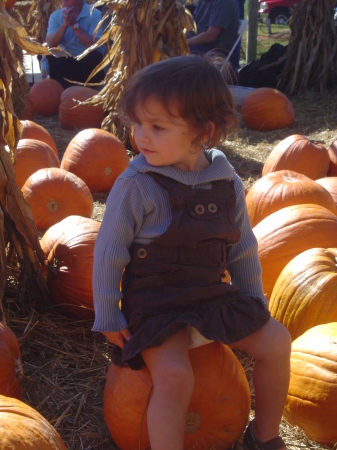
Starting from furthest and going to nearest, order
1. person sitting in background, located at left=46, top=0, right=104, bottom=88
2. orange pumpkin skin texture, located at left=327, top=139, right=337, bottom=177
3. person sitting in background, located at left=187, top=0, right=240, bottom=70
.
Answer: person sitting in background, located at left=46, top=0, right=104, bottom=88 → person sitting in background, located at left=187, top=0, right=240, bottom=70 → orange pumpkin skin texture, located at left=327, top=139, right=337, bottom=177

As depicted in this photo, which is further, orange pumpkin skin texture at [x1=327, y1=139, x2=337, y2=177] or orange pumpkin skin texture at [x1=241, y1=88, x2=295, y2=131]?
orange pumpkin skin texture at [x1=241, y1=88, x2=295, y2=131]

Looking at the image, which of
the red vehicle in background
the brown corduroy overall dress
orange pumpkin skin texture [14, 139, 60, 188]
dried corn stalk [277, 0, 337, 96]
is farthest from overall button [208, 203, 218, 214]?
the red vehicle in background

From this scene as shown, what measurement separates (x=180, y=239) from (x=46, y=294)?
151 centimetres

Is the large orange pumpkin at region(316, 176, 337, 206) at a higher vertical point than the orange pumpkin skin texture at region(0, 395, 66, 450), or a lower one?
lower

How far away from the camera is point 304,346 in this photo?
251cm

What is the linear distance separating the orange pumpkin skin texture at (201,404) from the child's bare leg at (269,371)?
0.10 meters

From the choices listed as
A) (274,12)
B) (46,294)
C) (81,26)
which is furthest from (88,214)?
(274,12)

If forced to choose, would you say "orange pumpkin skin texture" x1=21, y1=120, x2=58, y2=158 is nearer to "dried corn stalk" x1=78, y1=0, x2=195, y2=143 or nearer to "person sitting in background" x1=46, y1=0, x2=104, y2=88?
"dried corn stalk" x1=78, y1=0, x2=195, y2=143

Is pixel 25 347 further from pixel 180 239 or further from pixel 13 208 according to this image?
pixel 180 239

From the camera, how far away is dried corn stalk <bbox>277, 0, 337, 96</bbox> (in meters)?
9.42

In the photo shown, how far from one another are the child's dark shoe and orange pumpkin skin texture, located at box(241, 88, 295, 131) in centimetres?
608

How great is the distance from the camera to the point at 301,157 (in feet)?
17.1

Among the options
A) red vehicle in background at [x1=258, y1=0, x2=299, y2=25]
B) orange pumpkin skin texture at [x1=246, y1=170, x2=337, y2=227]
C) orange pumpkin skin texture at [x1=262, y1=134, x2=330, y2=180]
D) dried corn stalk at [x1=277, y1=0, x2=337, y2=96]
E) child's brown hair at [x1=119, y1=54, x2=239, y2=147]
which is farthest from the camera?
red vehicle in background at [x1=258, y1=0, x2=299, y2=25]

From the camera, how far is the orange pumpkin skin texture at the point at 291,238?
3.41 metres
